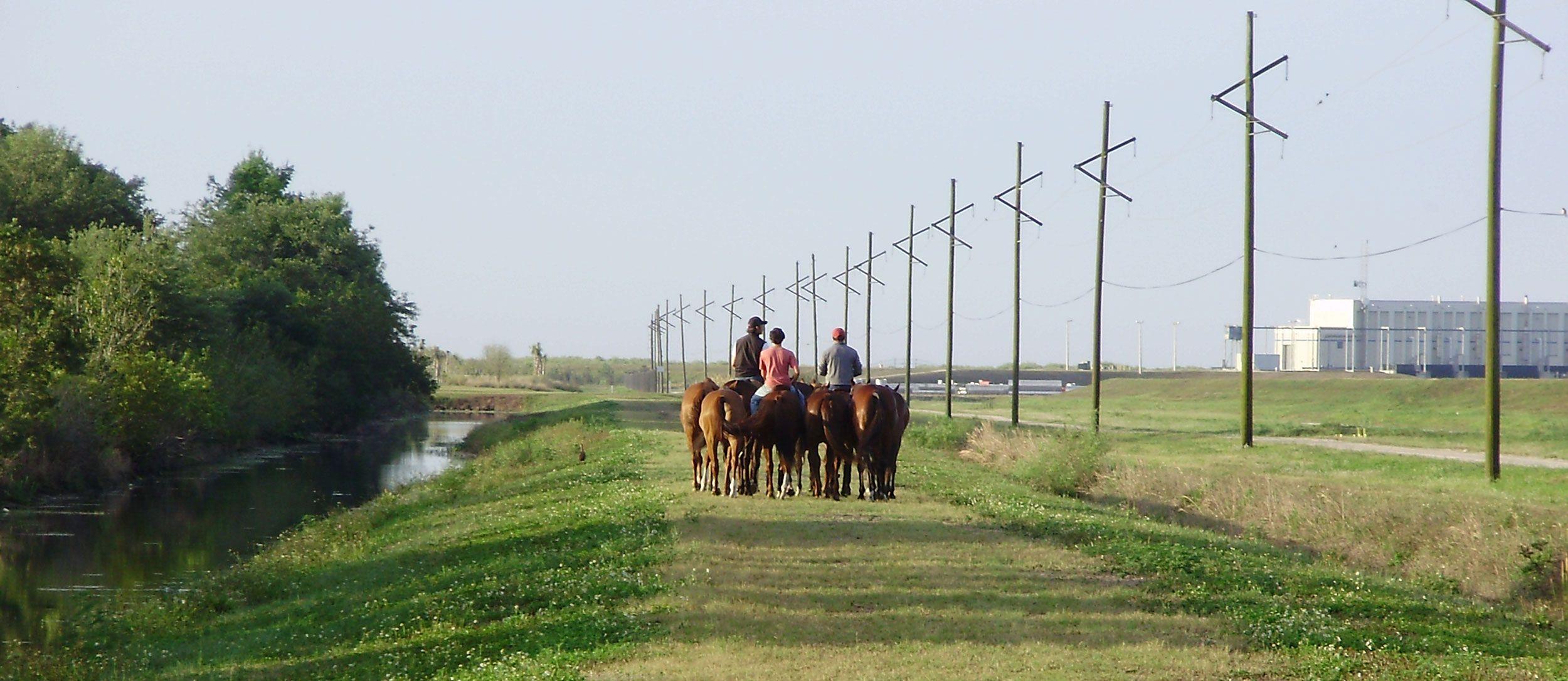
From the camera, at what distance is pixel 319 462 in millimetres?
56344

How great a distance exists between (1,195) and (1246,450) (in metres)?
49.1

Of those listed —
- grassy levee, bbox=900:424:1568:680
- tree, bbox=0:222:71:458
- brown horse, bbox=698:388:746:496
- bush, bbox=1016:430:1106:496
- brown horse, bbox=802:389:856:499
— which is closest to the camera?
grassy levee, bbox=900:424:1568:680

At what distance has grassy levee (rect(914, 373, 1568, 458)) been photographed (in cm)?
4488

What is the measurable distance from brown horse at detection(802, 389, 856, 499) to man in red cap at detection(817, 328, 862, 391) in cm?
31

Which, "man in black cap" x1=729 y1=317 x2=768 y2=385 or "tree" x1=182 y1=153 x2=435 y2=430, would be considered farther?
"tree" x1=182 y1=153 x2=435 y2=430

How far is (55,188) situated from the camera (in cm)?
6006

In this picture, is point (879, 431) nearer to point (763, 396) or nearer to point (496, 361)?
point (763, 396)

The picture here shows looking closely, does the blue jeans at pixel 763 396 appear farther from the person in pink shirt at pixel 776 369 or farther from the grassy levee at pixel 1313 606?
the grassy levee at pixel 1313 606

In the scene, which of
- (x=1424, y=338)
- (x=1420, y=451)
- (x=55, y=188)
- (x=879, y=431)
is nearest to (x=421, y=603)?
(x=879, y=431)

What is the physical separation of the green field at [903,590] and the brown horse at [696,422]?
1.74 feet

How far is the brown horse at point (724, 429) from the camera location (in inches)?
882

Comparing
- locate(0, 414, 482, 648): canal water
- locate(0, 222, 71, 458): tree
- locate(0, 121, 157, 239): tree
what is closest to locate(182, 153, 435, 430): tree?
locate(0, 121, 157, 239): tree

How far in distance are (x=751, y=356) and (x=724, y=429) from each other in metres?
1.74

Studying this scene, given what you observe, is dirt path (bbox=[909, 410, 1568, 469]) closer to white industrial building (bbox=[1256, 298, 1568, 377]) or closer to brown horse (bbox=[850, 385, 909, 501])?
brown horse (bbox=[850, 385, 909, 501])
